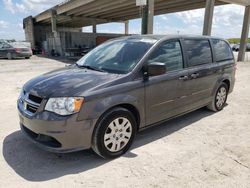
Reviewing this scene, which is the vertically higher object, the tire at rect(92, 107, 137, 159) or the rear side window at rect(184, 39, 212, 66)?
the rear side window at rect(184, 39, 212, 66)

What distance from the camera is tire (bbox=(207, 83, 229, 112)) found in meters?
5.39

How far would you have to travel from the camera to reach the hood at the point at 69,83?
3029mm

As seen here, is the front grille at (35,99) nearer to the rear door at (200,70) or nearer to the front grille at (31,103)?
the front grille at (31,103)

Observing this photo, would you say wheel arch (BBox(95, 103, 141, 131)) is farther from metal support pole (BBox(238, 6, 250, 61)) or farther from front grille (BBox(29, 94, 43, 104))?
metal support pole (BBox(238, 6, 250, 61))

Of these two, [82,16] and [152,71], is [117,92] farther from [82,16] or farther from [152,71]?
[82,16]

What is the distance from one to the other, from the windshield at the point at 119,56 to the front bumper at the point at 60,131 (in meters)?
1.03

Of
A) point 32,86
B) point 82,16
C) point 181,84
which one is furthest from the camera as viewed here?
point 82,16

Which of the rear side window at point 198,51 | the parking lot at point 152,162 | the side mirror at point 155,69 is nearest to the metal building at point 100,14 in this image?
the rear side window at point 198,51

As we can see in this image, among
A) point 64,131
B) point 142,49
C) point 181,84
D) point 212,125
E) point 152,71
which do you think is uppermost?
point 142,49

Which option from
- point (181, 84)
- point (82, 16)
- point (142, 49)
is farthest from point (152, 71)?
point (82, 16)

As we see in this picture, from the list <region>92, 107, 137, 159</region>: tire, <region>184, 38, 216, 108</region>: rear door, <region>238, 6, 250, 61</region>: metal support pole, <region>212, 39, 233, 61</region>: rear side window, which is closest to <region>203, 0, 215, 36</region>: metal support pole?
<region>238, 6, 250, 61</region>: metal support pole

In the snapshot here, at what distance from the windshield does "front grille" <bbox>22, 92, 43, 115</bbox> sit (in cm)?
107

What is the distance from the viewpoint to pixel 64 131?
2.92 meters

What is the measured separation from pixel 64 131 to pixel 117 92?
87 centimetres
